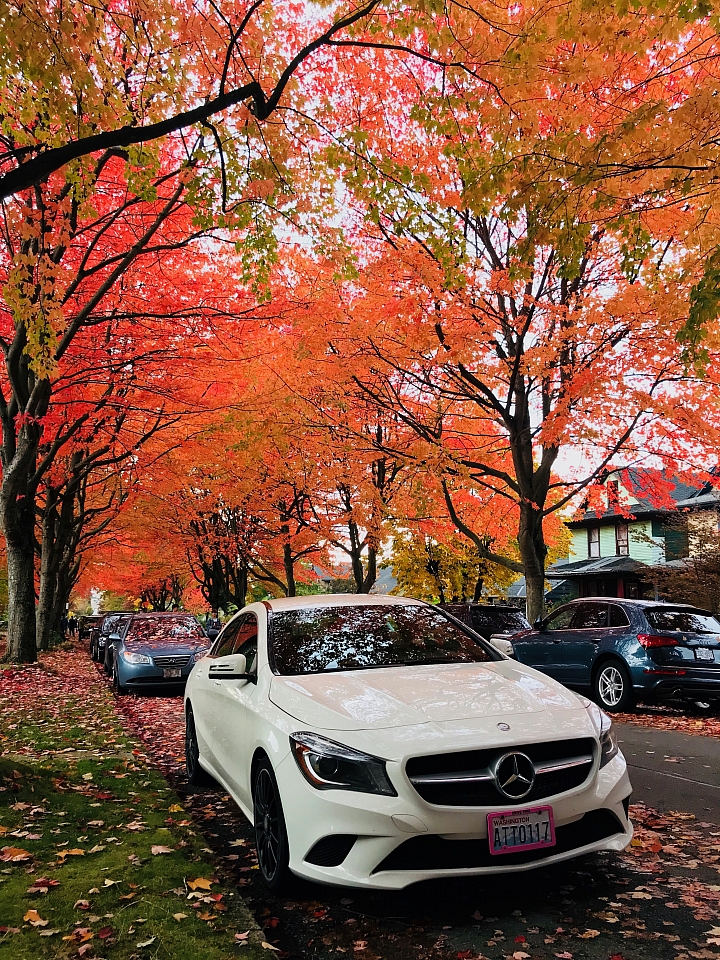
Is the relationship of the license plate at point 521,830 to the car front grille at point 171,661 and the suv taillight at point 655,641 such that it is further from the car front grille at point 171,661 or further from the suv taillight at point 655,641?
the car front grille at point 171,661

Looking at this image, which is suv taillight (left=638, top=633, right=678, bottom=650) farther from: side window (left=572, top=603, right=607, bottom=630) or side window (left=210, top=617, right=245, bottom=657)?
side window (left=210, top=617, right=245, bottom=657)

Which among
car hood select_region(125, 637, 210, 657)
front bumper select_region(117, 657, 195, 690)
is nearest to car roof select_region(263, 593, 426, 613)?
front bumper select_region(117, 657, 195, 690)

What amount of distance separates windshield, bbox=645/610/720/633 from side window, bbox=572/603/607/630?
0.87 meters

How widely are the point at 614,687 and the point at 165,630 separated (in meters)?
9.36

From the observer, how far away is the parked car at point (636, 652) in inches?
435

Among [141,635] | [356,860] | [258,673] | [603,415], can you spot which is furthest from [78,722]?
[603,415]

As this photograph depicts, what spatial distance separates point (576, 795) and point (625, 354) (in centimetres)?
1069

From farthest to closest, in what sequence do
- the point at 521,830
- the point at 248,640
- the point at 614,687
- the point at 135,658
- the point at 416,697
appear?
the point at 135,658 < the point at 614,687 < the point at 248,640 < the point at 416,697 < the point at 521,830

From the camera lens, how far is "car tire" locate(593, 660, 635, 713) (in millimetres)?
11523

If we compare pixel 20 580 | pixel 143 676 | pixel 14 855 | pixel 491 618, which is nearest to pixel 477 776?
pixel 14 855

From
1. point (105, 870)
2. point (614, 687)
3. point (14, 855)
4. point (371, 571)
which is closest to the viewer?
point (105, 870)

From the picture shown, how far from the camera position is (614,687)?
38.9 ft

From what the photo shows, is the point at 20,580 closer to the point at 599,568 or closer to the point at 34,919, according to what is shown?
the point at 34,919

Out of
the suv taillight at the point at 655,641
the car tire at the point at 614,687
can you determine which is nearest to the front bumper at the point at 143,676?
the car tire at the point at 614,687
